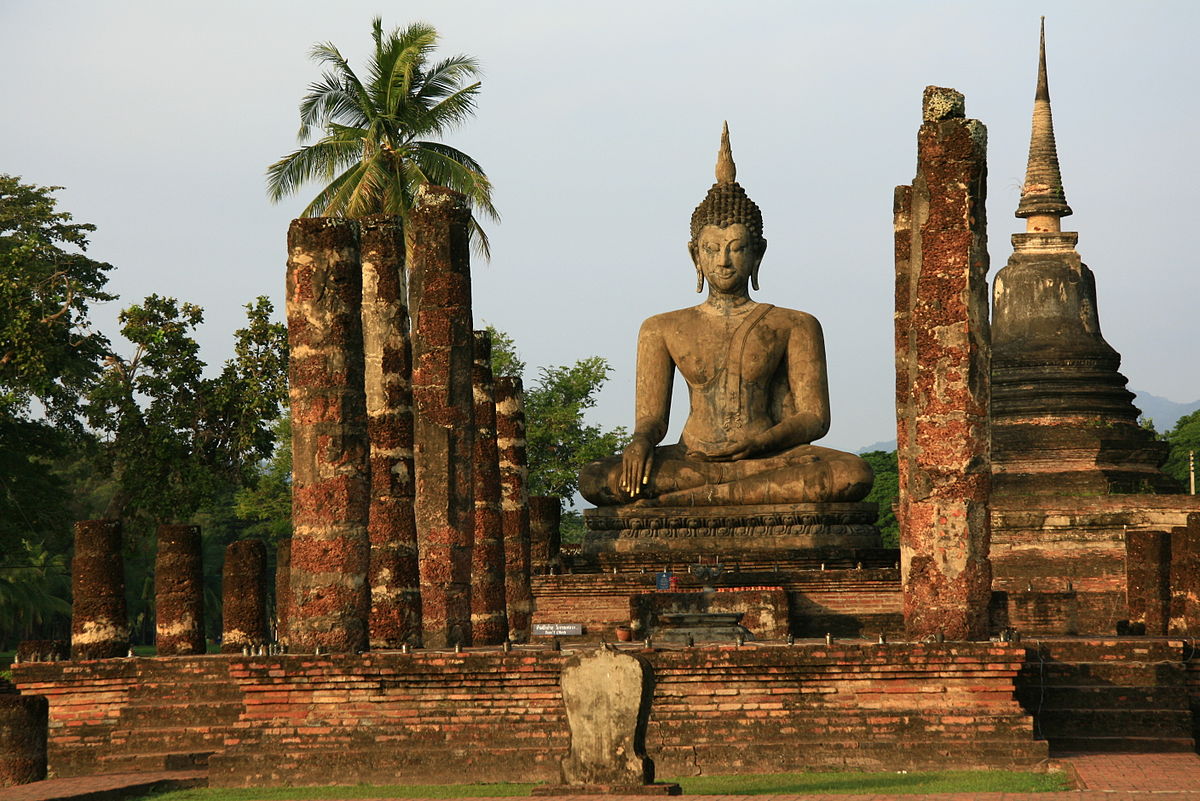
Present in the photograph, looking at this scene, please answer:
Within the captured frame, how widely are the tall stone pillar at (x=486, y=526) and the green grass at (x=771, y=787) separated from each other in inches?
174

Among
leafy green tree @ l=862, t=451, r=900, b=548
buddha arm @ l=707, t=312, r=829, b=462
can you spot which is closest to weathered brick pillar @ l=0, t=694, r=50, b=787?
buddha arm @ l=707, t=312, r=829, b=462

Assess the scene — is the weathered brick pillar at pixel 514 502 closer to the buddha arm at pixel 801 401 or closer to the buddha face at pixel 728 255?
the buddha arm at pixel 801 401

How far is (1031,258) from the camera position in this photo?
2920 cm

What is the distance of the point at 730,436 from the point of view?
24.4 meters

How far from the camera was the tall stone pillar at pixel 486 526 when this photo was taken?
18609 mm

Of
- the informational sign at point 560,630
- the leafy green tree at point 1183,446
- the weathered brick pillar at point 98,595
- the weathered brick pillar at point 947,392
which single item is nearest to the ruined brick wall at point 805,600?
the informational sign at point 560,630

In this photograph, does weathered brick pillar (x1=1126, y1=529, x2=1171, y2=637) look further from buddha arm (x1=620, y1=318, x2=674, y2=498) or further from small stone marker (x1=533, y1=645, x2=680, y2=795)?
small stone marker (x1=533, y1=645, x2=680, y2=795)

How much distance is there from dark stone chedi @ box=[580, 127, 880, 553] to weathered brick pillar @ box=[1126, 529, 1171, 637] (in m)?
4.33

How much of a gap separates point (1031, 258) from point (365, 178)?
1031 cm

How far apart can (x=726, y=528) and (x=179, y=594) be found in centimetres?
778

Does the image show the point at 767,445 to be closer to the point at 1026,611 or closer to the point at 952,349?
the point at 1026,611

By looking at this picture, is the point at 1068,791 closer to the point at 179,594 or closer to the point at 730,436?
the point at 179,594

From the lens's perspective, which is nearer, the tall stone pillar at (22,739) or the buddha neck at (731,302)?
the tall stone pillar at (22,739)

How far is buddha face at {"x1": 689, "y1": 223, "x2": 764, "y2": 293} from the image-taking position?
81.2 ft
